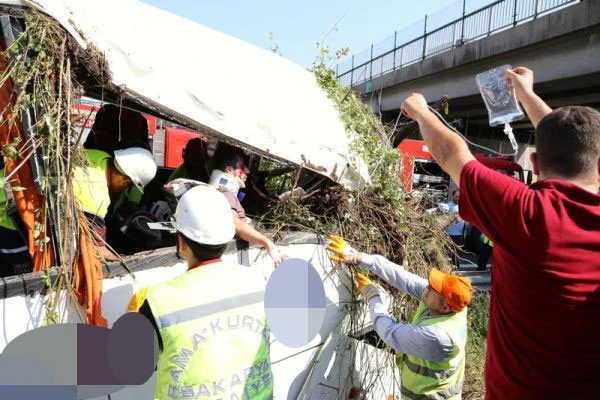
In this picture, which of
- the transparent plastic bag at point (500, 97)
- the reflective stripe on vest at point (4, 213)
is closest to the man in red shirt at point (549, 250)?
the transparent plastic bag at point (500, 97)

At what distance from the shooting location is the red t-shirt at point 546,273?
142 cm

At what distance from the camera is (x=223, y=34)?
3643mm

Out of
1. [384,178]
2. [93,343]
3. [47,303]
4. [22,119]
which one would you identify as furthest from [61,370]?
[384,178]

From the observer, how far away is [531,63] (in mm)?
12273

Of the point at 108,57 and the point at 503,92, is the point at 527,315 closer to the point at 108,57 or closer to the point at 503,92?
the point at 503,92

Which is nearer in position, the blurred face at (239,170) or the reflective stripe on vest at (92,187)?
the reflective stripe on vest at (92,187)

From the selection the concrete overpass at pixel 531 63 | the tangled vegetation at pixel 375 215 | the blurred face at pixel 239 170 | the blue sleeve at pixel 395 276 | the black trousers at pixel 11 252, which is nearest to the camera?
the black trousers at pixel 11 252

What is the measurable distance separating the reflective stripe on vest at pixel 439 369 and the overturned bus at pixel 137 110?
1.66 feet

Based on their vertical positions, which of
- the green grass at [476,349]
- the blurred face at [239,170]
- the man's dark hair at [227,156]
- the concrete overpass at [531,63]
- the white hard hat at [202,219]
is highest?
the concrete overpass at [531,63]

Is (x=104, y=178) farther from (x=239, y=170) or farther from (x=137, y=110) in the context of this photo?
(x=239, y=170)

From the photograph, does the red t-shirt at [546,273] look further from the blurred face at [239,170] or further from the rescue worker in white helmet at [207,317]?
the blurred face at [239,170]

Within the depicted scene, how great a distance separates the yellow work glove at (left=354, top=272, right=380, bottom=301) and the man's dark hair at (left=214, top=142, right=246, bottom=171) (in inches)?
43.1

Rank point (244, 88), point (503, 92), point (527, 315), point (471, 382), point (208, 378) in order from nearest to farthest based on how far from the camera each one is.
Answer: point (527, 315) < point (208, 378) < point (503, 92) < point (244, 88) < point (471, 382)

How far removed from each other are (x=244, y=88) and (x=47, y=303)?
173cm
